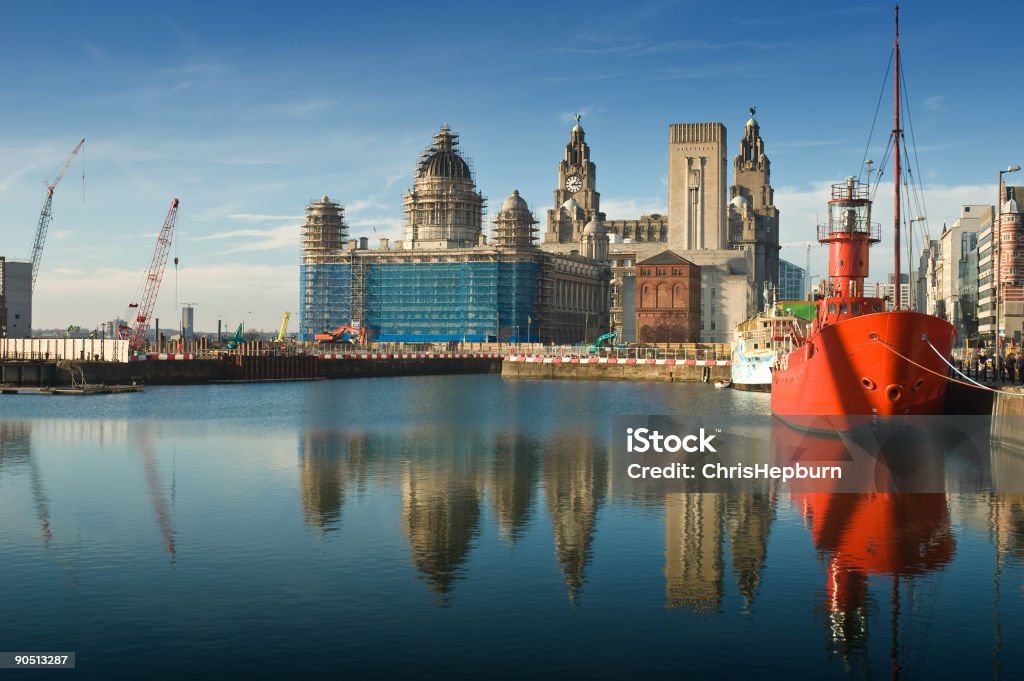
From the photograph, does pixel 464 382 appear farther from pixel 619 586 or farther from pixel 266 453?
pixel 619 586

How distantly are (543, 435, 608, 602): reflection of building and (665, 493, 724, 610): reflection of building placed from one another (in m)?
2.46

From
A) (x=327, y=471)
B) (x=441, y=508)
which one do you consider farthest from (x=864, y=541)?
(x=327, y=471)

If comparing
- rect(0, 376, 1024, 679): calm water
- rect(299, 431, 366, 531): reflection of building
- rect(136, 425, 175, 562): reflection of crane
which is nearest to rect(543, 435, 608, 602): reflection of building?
rect(0, 376, 1024, 679): calm water

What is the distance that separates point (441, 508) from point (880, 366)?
26.0m

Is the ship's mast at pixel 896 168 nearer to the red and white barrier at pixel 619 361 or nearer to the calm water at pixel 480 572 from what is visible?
the calm water at pixel 480 572

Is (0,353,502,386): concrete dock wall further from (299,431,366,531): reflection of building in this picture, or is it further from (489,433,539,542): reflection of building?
(489,433,539,542): reflection of building

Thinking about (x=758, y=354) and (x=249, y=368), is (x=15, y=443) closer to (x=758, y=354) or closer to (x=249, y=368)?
(x=249, y=368)

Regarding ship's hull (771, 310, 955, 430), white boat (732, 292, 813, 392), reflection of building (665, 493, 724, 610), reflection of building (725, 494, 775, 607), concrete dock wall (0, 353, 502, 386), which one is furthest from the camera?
concrete dock wall (0, 353, 502, 386)

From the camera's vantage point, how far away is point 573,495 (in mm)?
42406

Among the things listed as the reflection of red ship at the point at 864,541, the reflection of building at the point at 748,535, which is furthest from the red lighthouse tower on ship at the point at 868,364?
the reflection of building at the point at 748,535

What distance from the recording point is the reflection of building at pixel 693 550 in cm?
2761

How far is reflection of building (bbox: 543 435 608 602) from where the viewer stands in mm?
31312

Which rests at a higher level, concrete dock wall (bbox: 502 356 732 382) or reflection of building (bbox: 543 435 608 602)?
concrete dock wall (bbox: 502 356 732 382)

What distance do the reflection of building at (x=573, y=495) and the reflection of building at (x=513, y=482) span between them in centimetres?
81
